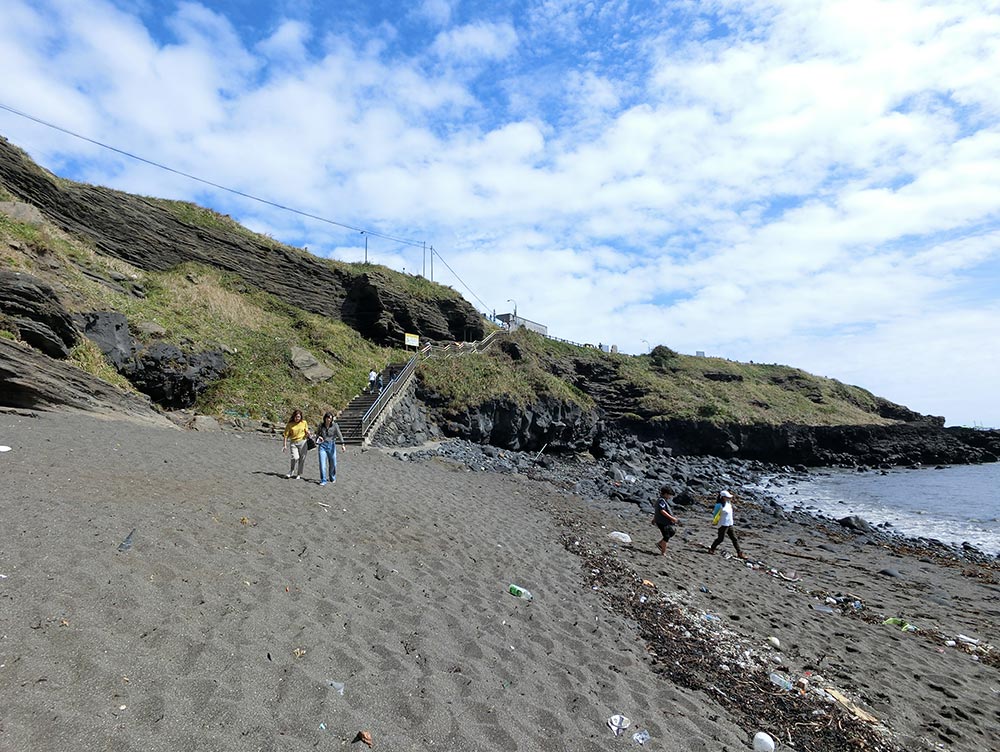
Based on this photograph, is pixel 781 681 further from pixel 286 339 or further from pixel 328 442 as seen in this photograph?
pixel 286 339

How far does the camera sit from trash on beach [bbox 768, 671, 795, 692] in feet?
16.8

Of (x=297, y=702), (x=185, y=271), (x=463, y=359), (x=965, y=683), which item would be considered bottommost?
(x=965, y=683)

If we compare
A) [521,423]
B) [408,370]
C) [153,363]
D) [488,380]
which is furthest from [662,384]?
[153,363]

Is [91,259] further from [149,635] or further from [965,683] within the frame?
[965,683]

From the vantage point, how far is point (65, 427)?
35.9 feet

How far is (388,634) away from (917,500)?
104 feet

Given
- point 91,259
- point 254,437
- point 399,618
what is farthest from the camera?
point 91,259

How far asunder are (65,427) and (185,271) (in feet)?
69.3

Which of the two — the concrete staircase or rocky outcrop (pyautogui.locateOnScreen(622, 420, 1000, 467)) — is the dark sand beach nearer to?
the concrete staircase

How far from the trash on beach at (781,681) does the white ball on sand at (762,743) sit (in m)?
1.23

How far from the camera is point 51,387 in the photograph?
1223cm

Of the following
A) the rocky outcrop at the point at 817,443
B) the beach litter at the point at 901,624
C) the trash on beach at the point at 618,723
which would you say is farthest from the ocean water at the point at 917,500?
the trash on beach at the point at 618,723

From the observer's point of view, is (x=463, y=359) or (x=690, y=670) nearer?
(x=690, y=670)

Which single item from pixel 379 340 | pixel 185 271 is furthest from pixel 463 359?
pixel 185 271
